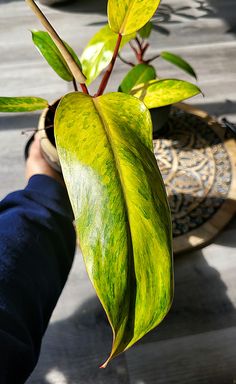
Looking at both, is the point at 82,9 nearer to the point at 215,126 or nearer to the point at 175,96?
the point at 215,126

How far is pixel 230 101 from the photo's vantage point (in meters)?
1.34

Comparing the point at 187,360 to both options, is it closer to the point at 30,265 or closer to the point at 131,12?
the point at 30,265

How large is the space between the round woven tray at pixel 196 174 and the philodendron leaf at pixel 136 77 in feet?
1.11

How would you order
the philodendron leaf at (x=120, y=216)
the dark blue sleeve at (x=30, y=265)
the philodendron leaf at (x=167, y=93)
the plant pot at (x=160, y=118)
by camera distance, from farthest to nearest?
the plant pot at (x=160, y=118), the philodendron leaf at (x=167, y=93), the dark blue sleeve at (x=30, y=265), the philodendron leaf at (x=120, y=216)

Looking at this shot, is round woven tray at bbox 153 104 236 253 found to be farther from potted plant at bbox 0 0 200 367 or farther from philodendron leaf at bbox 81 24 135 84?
potted plant at bbox 0 0 200 367

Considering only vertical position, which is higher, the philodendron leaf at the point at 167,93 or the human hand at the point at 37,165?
the philodendron leaf at the point at 167,93

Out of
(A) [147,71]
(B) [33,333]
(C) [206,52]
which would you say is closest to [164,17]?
(C) [206,52]

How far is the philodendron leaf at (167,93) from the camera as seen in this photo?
0.66 metres

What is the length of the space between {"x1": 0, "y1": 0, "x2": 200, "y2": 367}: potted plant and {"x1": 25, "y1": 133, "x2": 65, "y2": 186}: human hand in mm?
300

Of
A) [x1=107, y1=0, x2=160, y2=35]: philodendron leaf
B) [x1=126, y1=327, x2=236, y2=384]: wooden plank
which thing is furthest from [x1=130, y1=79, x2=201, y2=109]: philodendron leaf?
[x1=126, y1=327, x2=236, y2=384]: wooden plank

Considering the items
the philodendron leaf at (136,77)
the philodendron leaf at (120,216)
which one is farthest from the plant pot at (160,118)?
the philodendron leaf at (120,216)

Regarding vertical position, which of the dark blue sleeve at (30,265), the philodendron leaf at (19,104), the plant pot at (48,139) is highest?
the philodendron leaf at (19,104)

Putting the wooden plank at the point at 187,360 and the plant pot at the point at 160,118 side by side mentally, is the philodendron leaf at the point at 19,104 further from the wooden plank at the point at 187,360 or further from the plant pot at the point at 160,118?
the wooden plank at the point at 187,360

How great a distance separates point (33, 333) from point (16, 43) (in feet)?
4.32
